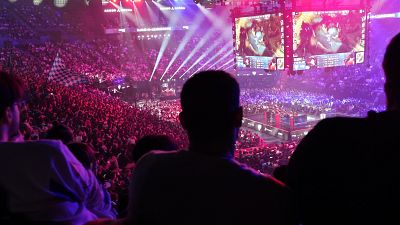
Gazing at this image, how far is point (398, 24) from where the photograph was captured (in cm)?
4297

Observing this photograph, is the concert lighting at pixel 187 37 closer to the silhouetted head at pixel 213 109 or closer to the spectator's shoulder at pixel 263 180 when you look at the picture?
the silhouetted head at pixel 213 109

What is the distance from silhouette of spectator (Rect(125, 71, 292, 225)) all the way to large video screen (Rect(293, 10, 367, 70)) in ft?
52.8

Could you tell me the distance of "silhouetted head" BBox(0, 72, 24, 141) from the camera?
1879 mm

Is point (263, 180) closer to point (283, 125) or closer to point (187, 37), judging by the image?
point (283, 125)

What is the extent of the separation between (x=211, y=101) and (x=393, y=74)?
741 mm

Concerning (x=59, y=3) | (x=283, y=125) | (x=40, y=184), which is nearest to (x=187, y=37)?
(x=59, y=3)

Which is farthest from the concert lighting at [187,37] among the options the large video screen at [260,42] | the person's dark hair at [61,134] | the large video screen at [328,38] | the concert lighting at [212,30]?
the person's dark hair at [61,134]

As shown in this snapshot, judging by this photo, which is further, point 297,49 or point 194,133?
point 297,49

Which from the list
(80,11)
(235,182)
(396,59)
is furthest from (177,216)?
(80,11)

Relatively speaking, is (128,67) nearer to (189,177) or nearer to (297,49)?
(297,49)

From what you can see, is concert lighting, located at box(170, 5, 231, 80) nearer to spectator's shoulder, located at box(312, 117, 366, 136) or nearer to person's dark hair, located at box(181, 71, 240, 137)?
person's dark hair, located at box(181, 71, 240, 137)

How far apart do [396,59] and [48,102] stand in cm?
1397

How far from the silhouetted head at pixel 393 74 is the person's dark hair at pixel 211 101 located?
0.62m

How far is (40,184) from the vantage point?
1.71 metres
